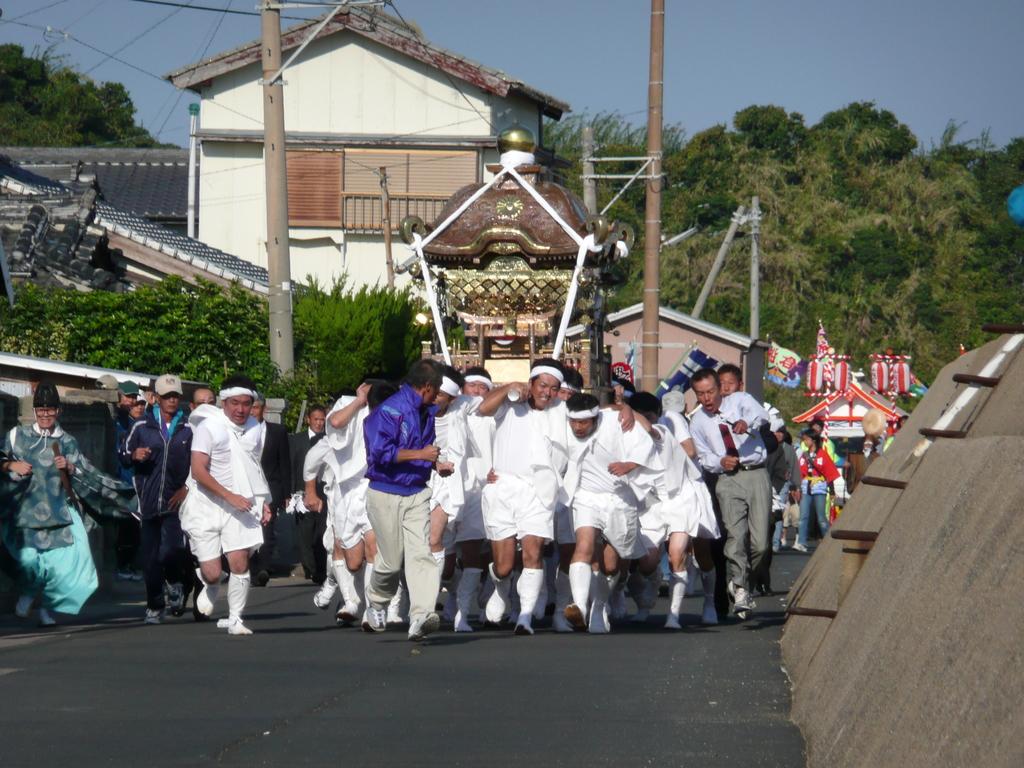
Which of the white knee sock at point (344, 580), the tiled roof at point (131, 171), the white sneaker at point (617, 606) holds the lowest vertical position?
the white sneaker at point (617, 606)

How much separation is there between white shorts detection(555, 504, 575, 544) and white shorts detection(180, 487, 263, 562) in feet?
7.32

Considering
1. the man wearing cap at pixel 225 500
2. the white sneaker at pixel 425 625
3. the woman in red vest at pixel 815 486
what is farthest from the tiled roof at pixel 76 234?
the white sneaker at pixel 425 625

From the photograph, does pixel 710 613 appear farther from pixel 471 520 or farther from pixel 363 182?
pixel 363 182

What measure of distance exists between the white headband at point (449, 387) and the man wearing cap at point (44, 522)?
9.77 feet

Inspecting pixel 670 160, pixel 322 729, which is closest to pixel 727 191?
pixel 670 160

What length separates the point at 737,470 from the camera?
14.0 meters

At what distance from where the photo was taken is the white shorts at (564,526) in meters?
13.6

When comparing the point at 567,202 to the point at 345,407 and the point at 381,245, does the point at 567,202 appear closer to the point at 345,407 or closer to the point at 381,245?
the point at 345,407

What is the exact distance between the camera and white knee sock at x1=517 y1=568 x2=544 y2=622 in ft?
42.8

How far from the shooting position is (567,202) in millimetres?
20203

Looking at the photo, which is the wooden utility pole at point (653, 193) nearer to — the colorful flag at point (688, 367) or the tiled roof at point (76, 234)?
the colorful flag at point (688, 367)

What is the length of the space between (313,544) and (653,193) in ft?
31.6

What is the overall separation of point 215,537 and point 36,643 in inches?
58.2

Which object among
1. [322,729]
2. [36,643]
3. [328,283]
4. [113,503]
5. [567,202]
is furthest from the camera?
[328,283]
